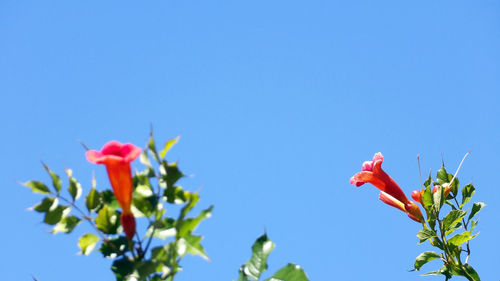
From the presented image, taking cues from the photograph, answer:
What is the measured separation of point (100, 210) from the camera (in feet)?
6.95

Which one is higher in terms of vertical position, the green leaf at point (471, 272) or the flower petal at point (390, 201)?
the flower petal at point (390, 201)

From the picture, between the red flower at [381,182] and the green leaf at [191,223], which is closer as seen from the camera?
the green leaf at [191,223]

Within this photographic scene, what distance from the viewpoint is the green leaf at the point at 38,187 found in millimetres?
2191

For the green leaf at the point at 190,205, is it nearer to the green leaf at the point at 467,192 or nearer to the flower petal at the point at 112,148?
the flower petal at the point at 112,148

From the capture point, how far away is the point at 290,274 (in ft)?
6.76

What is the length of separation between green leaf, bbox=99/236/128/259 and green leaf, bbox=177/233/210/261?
11.8 inches

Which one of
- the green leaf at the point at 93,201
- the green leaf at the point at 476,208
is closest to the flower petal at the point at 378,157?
the green leaf at the point at 476,208

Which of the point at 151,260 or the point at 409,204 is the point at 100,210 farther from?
the point at 409,204

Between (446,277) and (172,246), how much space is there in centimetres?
235

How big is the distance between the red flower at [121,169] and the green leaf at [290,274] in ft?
1.86

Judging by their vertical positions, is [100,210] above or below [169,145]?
below

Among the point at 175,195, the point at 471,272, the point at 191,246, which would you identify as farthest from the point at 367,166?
the point at 191,246

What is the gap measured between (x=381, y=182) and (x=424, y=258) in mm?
683

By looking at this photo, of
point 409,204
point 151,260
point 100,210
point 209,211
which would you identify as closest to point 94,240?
point 100,210
